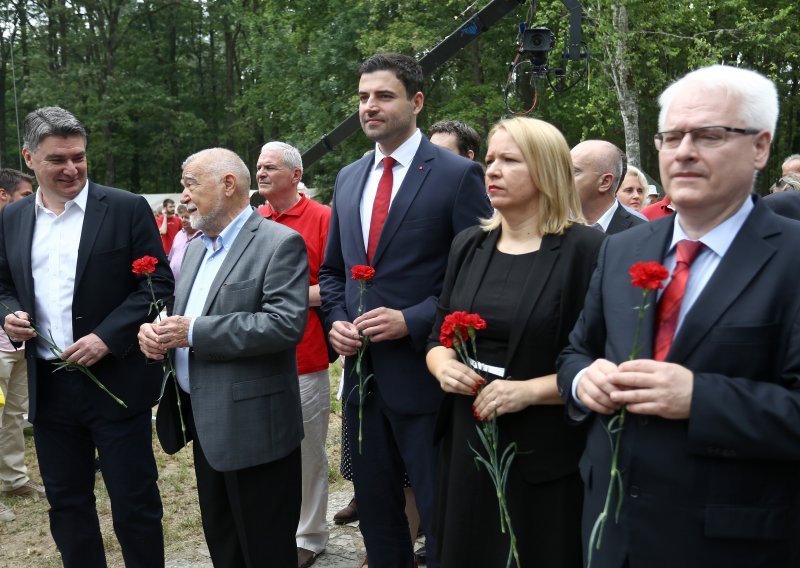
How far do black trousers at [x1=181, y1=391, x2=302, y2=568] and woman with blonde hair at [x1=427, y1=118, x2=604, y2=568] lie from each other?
93 cm

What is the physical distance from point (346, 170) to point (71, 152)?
136 centimetres

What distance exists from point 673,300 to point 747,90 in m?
0.58

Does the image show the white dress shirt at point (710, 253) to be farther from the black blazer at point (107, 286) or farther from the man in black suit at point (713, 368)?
the black blazer at point (107, 286)

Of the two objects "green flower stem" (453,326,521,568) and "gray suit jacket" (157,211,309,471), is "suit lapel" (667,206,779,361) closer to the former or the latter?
"green flower stem" (453,326,521,568)

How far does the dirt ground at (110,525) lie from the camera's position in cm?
467

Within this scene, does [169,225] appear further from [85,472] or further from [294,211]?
[85,472]

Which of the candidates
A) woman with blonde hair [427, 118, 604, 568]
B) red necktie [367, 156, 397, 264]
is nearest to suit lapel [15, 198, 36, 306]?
red necktie [367, 156, 397, 264]

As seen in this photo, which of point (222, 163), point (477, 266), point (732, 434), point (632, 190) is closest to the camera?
point (732, 434)

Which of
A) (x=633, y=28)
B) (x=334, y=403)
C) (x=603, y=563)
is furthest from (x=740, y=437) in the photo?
(x=633, y=28)

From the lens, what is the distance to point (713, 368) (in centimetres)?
194

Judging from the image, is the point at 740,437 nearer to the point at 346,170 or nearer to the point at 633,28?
the point at 346,170

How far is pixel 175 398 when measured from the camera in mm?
3590

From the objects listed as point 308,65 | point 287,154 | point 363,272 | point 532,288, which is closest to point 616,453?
point 532,288

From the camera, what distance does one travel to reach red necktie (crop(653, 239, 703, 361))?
6.79ft
